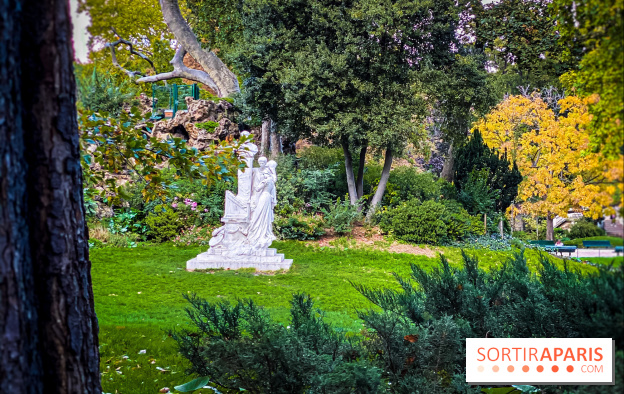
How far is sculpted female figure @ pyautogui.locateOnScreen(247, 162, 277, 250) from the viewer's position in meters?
8.71

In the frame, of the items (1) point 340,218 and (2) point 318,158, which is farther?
(2) point 318,158

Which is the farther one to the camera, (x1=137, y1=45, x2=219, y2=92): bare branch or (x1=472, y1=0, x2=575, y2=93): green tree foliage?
(x1=137, y1=45, x2=219, y2=92): bare branch

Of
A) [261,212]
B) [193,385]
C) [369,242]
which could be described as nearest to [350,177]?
[369,242]

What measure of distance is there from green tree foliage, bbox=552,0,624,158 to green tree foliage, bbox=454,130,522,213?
38.5 ft

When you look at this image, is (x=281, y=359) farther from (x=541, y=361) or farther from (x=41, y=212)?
(x=41, y=212)

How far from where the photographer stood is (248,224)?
8.80 metres

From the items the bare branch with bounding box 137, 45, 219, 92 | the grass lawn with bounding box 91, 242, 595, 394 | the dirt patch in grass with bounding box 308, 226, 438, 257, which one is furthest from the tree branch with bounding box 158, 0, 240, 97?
the dirt patch in grass with bounding box 308, 226, 438, 257

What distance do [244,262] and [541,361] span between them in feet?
23.7

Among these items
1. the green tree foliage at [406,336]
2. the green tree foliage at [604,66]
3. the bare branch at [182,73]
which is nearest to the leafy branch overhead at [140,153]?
the green tree foliage at [406,336]

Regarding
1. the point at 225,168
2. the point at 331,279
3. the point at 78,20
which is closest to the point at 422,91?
the point at 331,279

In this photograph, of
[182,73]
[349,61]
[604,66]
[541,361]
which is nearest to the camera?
[604,66]

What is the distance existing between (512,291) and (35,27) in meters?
2.34

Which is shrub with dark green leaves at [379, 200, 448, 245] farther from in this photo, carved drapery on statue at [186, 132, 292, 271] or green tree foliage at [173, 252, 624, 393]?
green tree foliage at [173, 252, 624, 393]

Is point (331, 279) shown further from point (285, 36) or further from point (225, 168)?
point (285, 36)
